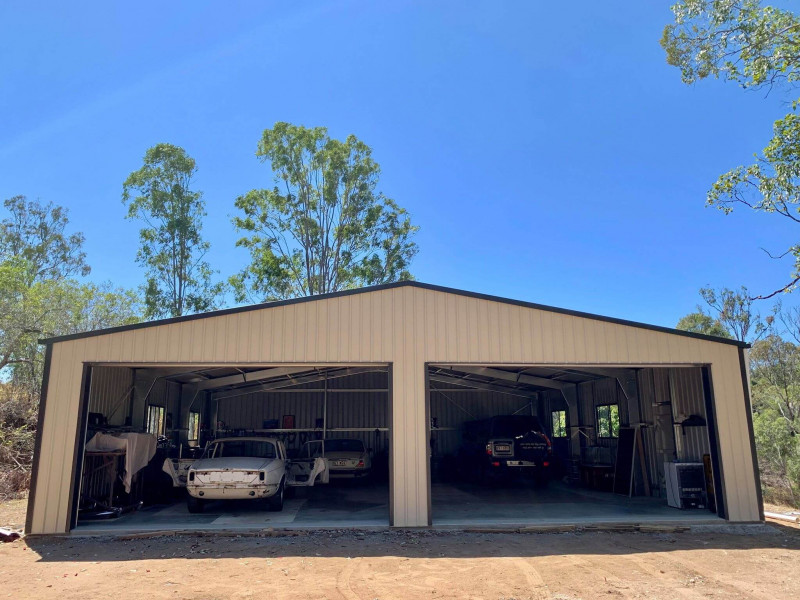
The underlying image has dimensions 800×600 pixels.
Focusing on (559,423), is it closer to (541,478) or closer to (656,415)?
(541,478)

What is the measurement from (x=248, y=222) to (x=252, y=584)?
74.0 feet

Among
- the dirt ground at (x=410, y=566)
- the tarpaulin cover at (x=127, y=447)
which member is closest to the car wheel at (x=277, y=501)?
the dirt ground at (x=410, y=566)

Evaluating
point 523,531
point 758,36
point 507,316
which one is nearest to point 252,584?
point 523,531

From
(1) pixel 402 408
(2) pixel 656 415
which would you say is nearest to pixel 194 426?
(1) pixel 402 408

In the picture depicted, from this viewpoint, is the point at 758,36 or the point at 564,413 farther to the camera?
the point at 564,413

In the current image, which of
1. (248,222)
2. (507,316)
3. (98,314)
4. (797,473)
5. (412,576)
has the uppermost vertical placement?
(248,222)

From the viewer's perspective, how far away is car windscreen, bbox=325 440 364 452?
15961 millimetres

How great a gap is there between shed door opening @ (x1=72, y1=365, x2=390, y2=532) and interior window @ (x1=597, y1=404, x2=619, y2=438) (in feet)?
19.7

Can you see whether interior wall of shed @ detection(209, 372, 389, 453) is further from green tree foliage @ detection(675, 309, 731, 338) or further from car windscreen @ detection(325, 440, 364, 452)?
green tree foliage @ detection(675, 309, 731, 338)

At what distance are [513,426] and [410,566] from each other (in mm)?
8305

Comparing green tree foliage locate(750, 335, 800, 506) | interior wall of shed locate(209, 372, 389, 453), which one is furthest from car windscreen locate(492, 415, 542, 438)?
green tree foliage locate(750, 335, 800, 506)

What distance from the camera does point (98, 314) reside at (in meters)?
25.6

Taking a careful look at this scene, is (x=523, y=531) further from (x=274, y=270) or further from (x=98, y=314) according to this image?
(x=98, y=314)

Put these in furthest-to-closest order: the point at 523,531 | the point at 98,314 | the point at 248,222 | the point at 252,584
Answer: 1. the point at 248,222
2. the point at 98,314
3. the point at 523,531
4. the point at 252,584
